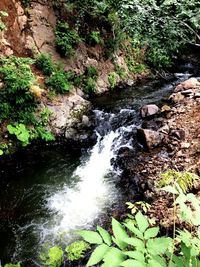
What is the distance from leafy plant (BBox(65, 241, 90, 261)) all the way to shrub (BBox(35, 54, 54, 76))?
6.59m

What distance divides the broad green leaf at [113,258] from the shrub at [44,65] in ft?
29.4

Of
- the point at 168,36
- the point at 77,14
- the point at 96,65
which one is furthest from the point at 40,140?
the point at 77,14

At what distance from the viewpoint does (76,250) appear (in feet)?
15.2

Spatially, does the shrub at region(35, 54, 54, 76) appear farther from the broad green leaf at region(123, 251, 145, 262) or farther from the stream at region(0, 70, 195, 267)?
the broad green leaf at region(123, 251, 145, 262)

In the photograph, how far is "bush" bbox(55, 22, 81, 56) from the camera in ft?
35.4

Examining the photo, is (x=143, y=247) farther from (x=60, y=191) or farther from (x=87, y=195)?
(x=60, y=191)

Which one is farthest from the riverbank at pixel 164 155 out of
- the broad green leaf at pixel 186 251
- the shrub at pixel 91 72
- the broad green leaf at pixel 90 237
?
the shrub at pixel 91 72

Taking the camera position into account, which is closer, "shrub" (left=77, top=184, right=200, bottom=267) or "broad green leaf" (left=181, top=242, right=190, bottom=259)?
"shrub" (left=77, top=184, right=200, bottom=267)

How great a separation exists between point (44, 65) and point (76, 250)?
272 inches

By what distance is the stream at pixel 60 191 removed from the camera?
208 inches

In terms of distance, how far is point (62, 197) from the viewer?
253 inches

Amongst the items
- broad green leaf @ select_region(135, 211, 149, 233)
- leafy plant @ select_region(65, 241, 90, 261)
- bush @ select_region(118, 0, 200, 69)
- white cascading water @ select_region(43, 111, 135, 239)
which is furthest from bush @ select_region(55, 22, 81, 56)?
broad green leaf @ select_region(135, 211, 149, 233)

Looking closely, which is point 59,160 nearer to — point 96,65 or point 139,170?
point 139,170

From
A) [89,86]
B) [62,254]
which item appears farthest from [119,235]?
[89,86]
